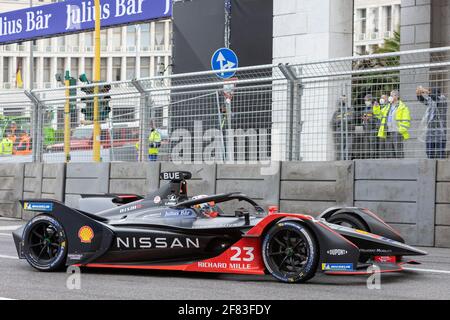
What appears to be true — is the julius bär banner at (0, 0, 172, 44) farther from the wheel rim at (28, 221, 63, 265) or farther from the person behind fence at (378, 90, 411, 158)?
the wheel rim at (28, 221, 63, 265)

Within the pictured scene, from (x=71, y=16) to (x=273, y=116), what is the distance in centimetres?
1301

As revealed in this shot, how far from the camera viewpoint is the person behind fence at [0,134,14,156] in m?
17.2

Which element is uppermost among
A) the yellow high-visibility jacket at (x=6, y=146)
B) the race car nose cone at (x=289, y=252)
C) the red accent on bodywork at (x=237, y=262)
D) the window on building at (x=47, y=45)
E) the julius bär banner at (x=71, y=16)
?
the window on building at (x=47, y=45)

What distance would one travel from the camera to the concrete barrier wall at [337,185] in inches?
441

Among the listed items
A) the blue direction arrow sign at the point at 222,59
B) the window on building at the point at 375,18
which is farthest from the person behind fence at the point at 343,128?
the window on building at the point at 375,18

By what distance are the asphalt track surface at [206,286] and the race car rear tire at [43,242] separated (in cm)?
13

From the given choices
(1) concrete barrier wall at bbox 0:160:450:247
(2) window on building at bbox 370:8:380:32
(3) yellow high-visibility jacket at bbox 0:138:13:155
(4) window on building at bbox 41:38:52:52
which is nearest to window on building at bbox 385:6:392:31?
(2) window on building at bbox 370:8:380:32

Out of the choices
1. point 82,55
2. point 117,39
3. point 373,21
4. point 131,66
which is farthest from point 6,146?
point 131,66

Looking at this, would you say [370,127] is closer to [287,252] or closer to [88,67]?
[287,252]

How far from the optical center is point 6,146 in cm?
1734

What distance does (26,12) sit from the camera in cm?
2577

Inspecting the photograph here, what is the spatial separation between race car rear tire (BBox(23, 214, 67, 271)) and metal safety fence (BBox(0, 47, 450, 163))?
4.65 metres

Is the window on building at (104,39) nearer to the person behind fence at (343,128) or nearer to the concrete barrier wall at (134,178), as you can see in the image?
the concrete barrier wall at (134,178)
